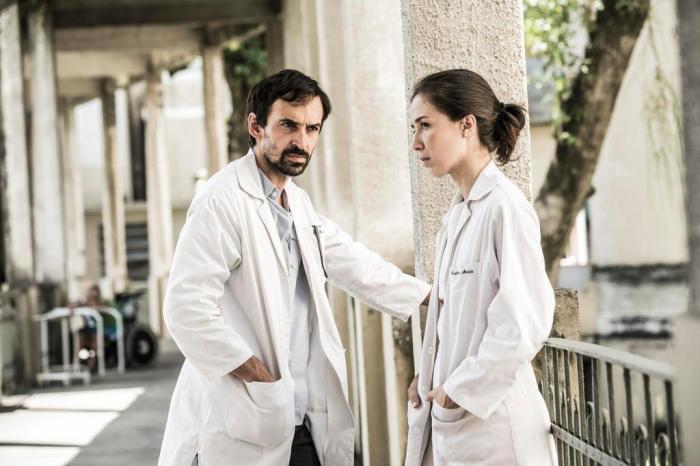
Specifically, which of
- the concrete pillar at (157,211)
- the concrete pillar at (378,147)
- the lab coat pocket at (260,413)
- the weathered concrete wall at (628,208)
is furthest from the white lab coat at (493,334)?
the concrete pillar at (157,211)

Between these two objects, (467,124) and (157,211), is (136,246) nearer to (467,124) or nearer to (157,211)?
(157,211)

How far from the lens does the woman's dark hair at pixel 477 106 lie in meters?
3.38

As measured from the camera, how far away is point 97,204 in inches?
1687

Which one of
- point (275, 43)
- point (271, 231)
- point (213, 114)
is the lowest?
point (271, 231)

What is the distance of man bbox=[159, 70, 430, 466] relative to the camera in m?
3.81

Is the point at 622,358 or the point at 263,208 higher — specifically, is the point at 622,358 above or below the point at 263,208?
below

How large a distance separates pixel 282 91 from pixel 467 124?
0.79m

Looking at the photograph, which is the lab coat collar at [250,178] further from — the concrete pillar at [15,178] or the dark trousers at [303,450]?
the concrete pillar at [15,178]

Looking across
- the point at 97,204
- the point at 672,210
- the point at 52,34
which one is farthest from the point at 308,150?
the point at 97,204

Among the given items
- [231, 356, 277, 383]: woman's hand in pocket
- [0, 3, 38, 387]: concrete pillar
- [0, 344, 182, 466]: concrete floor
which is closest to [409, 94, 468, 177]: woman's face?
[231, 356, 277, 383]: woman's hand in pocket

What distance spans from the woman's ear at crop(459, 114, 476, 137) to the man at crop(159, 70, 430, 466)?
71cm

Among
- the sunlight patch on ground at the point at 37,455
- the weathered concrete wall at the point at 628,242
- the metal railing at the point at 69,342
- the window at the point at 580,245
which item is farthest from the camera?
the window at the point at 580,245

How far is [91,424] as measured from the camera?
12375 millimetres

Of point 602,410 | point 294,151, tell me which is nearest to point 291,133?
point 294,151
